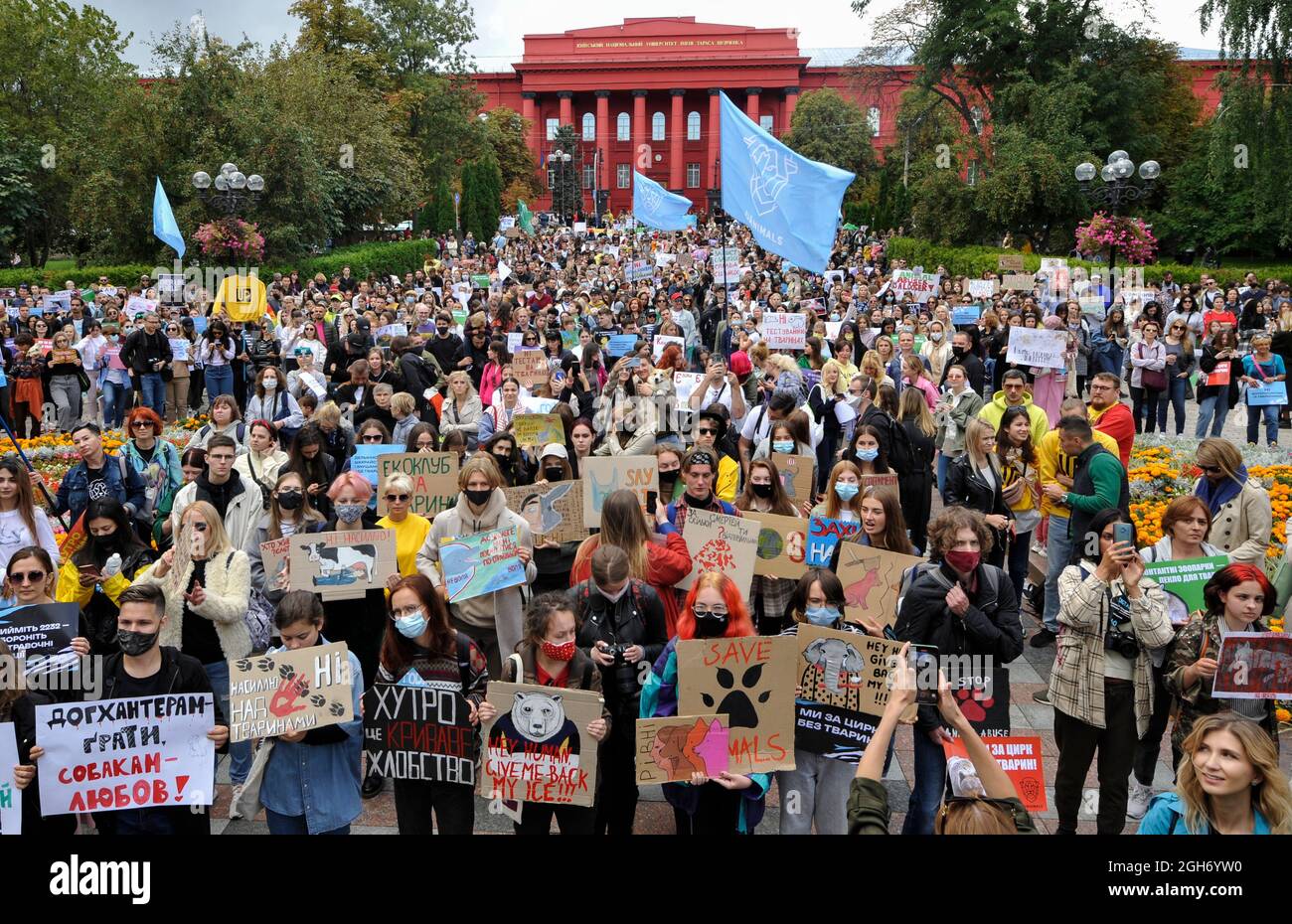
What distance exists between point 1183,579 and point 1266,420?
33.5ft

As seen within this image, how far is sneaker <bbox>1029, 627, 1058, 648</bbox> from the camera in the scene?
8.72 meters

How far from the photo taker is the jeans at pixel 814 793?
17.0 ft

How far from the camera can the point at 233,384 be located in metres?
18.1

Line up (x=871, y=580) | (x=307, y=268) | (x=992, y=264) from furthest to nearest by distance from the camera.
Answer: (x=992, y=264) < (x=307, y=268) < (x=871, y=580)

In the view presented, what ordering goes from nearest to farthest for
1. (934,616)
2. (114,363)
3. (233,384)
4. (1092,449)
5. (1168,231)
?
(934,616) < (1092,449) < (114,363) < (233,384) < (1168,231)

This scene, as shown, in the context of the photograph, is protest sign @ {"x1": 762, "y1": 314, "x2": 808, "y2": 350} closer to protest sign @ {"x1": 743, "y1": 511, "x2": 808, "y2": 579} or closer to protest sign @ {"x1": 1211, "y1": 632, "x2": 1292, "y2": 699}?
protest sign @ {"x1": 743, "y1": 511, "x2": 808, "y2": 579}

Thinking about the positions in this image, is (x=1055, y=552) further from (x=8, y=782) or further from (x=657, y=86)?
(x=657, y=86)

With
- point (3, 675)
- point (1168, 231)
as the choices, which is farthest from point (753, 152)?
point (1168, 231)

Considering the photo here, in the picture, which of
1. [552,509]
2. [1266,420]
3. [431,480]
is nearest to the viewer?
[552,509]

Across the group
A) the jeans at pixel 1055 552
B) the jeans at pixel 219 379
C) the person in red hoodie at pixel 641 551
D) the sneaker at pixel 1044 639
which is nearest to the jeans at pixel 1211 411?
the sneaker at pixel 1044 639

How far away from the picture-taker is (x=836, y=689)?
5.09m

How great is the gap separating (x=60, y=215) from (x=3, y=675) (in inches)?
1834

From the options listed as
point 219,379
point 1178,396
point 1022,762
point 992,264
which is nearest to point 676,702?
point 1022,762
